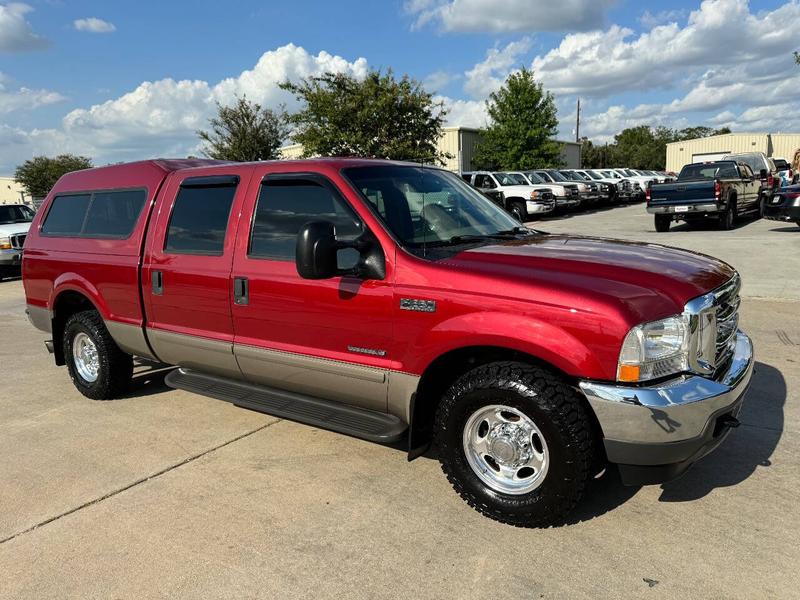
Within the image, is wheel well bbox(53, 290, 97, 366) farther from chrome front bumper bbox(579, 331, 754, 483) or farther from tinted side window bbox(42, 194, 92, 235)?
chrome front bumper bbox(579, 331, 754, 483)

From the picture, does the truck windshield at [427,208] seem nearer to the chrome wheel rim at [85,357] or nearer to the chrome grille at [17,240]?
the chrome wheel rim at [85,357]

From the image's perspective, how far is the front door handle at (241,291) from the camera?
401cm

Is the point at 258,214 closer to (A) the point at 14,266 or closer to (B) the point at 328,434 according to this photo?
(B) the point at 328,434

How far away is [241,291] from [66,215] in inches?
99.3

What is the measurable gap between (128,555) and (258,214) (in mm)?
2084

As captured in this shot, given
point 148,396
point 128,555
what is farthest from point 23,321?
point 128,555

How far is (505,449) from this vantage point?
3205 millimetres

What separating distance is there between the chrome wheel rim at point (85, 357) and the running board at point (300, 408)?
3.81 feet

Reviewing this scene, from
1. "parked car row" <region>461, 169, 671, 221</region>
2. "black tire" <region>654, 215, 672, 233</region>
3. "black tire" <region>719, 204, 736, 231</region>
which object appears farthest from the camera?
"parked car row" <region>461, 169, 671, 221</region>

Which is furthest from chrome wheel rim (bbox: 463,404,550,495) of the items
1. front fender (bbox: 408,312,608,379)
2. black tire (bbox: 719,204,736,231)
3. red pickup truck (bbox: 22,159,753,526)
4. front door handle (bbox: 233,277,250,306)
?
black tire (bbox: 719,204,736,231)

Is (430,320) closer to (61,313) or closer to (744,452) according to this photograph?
(744,452)

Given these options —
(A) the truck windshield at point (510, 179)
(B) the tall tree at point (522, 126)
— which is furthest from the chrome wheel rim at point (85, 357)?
(B) the tall tree at point (522, 126)

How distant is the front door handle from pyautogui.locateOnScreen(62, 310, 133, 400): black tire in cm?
173

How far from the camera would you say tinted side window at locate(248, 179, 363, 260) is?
371cm
